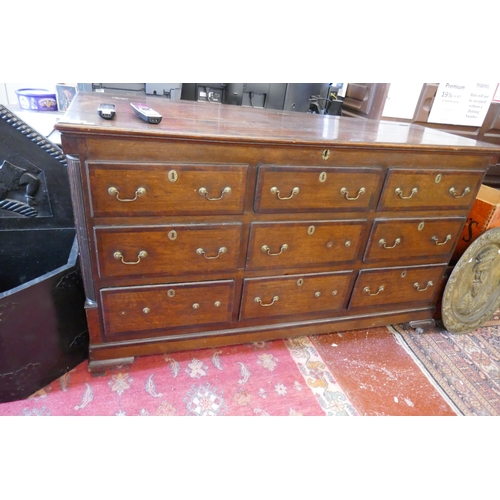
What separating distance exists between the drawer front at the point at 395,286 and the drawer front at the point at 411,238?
7cm

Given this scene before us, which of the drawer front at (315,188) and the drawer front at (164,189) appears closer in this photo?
the drawer front at (164,189)

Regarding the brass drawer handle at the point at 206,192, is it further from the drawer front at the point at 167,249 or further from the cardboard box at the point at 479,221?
the cardboard box at the point at 479,221

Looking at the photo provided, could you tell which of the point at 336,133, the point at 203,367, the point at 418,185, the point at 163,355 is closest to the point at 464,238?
the point at 418,185

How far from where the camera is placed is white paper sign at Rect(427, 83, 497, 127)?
2.37m

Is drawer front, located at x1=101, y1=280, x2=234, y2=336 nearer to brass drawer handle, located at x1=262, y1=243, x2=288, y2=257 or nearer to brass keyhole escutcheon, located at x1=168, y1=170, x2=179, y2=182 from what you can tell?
brass drawer handle, located at x1=262, y1=243, x2=288, y2=257

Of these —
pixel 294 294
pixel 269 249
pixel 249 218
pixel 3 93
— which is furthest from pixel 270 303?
pixel 3 93

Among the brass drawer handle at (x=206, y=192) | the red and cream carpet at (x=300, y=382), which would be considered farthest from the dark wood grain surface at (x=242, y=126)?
the red and cream carpet at (x=300, y=382)

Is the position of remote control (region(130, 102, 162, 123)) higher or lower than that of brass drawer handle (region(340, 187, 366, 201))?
higher

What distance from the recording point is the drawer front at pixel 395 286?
1.51 meters

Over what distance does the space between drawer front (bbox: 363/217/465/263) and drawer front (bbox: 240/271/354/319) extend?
0.15 m

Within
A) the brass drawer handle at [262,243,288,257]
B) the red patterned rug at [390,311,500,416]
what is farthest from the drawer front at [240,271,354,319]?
the red patterned rug at [390,311,500,416]

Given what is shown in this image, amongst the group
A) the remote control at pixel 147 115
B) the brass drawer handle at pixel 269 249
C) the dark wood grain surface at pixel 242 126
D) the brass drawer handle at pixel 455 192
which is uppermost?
the remote control at pixel 147 115
